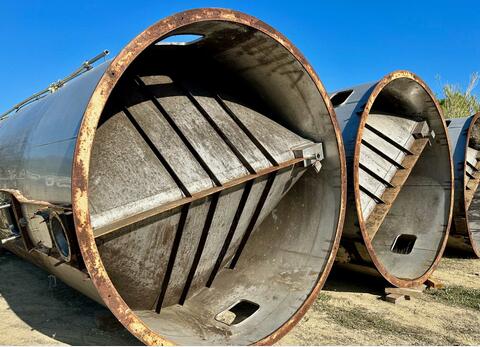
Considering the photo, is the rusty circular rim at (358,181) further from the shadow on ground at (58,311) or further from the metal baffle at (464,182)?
the shadow on ground at (58,311)

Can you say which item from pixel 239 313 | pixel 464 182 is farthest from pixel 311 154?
pixel 464 182

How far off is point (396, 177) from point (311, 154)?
6.11 feet

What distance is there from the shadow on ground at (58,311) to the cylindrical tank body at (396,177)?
261 centimetres

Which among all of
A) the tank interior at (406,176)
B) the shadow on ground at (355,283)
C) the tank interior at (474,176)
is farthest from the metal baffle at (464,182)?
the shadow on ground at (355,283)

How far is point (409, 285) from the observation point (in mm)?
5023

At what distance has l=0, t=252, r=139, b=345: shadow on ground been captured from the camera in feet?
12.0

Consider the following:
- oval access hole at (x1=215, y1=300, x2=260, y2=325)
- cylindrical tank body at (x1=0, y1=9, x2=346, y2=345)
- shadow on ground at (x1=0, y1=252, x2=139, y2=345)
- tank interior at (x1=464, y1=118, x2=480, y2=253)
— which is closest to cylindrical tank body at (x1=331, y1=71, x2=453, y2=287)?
cylindrical tank body at (x1=0, y1=9, x2=346, y2=345)

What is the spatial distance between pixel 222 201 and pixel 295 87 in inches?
49.7

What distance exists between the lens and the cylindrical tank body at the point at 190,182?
8.60 feet

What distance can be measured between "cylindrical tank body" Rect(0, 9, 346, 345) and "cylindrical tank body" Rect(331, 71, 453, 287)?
2.57ft

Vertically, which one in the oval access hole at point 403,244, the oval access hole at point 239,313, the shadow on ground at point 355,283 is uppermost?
the oval access hole at point 403,244

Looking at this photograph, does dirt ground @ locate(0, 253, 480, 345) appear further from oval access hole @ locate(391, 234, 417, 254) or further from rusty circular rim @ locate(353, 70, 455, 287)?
oval access hole @ locate(391, 234, 417, 254)

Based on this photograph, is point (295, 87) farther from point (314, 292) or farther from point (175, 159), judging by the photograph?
point (314, 292)

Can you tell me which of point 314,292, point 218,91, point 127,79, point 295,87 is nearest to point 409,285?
point 314,292
